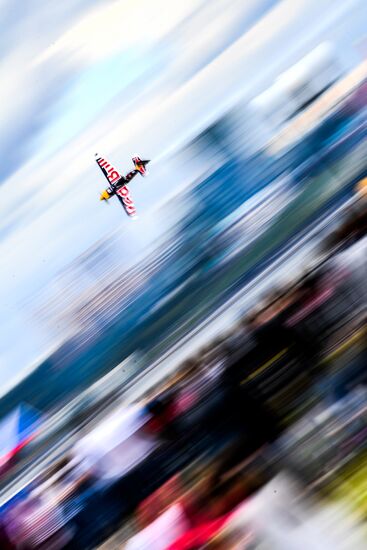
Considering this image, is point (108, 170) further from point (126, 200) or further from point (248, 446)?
point (248, 446)

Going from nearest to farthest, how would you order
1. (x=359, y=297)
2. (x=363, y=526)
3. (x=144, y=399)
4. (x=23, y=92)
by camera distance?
(x=363, y=526)
(x=359, y=297)
(x=144, y=399)
(x=23, y=92)

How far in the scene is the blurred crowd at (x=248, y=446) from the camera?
5.41ft

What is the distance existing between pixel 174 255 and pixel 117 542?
0.81 m

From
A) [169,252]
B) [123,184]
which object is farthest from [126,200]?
[169,252]

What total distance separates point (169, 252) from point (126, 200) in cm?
20

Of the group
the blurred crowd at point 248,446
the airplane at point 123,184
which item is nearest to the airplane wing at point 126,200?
the airplane at point 123,184

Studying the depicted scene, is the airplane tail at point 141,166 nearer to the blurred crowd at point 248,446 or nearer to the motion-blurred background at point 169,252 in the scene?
the motion-blurred background at point 169,252

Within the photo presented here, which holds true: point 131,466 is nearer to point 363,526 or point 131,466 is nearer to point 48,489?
point 48,489

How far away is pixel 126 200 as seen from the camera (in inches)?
74.3

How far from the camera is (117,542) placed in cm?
179

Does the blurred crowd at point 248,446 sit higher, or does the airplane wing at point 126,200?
the airplane wing at point 126,200

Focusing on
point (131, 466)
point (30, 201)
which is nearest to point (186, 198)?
point (30, 201)

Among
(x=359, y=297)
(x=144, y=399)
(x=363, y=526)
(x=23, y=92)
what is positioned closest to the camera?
(x=363, y=526)

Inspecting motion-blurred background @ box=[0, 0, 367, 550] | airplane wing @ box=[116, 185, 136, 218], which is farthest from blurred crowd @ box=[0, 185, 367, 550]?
airplane wing @ box=[116, 185, 136, 218]
